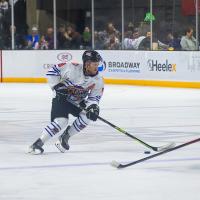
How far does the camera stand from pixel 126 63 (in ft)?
59.6

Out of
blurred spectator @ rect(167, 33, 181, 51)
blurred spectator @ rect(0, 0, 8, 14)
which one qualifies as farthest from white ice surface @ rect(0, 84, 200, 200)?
blurred spectator @ rect(0, 0, 8, 14)

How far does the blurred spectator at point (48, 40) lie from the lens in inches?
783

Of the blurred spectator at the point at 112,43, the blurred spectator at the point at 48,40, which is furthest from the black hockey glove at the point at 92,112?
the blurred spectator at the point at 48,40

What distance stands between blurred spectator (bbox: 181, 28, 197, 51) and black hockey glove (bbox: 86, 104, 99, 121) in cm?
1032

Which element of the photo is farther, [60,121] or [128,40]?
[128,40]

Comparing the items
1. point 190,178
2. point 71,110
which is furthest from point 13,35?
point 190,178

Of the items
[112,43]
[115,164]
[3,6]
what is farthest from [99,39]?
[115,164]

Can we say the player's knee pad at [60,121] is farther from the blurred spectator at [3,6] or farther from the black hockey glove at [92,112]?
the blurred spectator at [3,6]

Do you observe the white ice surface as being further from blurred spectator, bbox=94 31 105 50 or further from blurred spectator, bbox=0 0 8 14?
blurred spectator, bbox=0 0 8 14

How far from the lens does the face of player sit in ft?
23.5

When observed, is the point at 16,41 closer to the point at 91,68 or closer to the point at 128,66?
the point at 128,66

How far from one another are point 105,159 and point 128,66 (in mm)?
11110

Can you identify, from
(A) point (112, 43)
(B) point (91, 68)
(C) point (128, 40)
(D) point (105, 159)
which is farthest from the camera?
(A) point (112, 43)

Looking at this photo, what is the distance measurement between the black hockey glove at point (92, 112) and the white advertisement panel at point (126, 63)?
976 centimetres
